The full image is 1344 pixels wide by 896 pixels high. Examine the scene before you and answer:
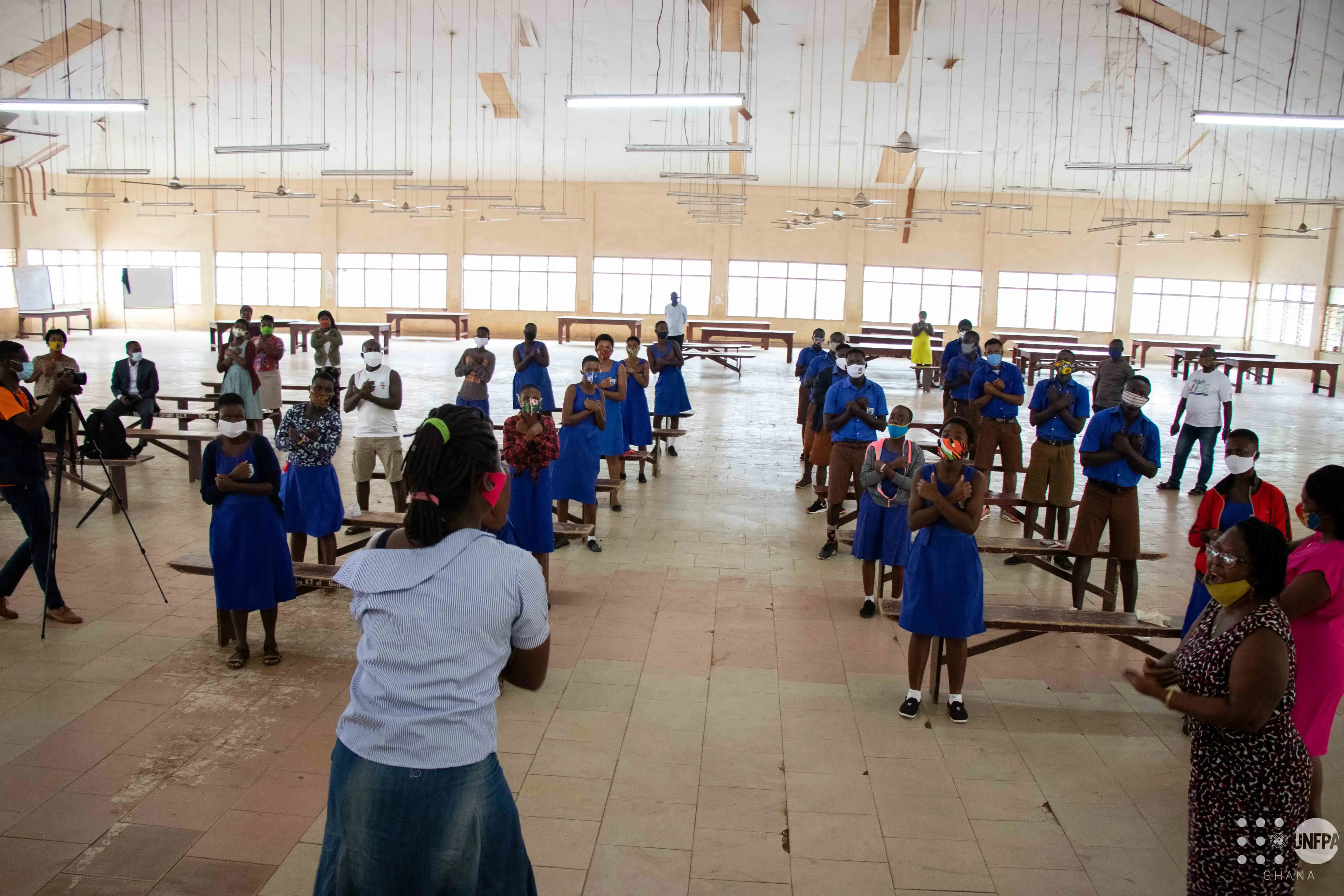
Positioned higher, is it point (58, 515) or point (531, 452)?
point (531, 452)

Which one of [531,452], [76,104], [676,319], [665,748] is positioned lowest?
[665,748]

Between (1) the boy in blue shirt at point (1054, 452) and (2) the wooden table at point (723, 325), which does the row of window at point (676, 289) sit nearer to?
(2) the wooden table at point (723, 325)

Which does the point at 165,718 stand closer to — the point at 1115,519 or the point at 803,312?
the point at 1115,519

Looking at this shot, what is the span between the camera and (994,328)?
28281mm

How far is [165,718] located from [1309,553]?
454 centimetres

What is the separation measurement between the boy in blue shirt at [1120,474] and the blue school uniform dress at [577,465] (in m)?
3.22

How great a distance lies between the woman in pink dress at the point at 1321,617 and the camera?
10.5 feet

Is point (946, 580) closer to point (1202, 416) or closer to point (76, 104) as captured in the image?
point (1202, 416)

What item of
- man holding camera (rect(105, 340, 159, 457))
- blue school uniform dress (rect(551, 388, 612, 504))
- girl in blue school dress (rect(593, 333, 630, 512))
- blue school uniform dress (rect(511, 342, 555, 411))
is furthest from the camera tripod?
blue school uniform dress (rect(511, 342, 555, 411))

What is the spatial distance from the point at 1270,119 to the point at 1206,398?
8.66ft

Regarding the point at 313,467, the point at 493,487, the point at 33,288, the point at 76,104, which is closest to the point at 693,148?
the point at 76,104

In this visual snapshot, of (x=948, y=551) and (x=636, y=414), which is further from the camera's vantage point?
(x=636, y=414)

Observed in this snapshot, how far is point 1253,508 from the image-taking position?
442 cm

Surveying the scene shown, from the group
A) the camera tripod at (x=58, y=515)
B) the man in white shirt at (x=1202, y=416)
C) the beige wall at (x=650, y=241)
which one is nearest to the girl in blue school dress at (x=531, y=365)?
the camera tripod at (x=58, y=515)
